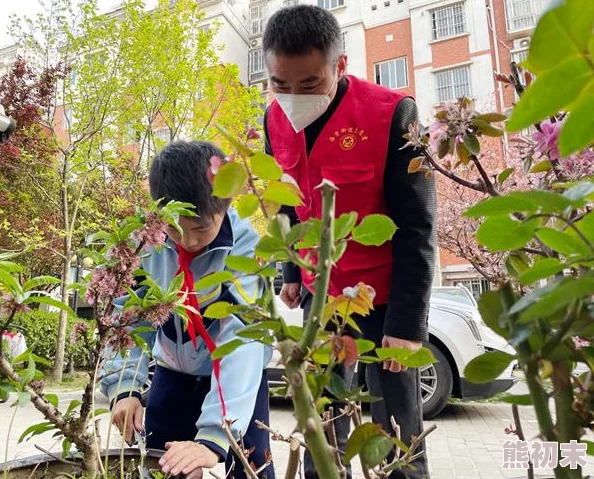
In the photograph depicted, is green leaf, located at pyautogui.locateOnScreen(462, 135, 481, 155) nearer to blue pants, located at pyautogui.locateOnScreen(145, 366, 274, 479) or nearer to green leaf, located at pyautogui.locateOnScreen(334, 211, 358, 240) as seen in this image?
green leaf, located at pyautogui.locateOnScreen(334, 211, 358, 240)

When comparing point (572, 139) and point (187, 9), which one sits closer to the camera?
point (572, 139)

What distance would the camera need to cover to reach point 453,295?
439 centimetres

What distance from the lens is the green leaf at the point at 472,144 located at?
2.52 feet

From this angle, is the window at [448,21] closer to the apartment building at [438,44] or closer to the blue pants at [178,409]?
the apartment building at [438,44]

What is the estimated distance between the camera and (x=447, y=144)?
796 mm

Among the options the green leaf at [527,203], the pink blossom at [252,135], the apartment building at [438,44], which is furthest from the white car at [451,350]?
the apartment building at [438,44]

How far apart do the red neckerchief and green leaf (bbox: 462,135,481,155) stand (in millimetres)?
597

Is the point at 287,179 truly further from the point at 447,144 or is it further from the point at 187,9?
the point at 187,9

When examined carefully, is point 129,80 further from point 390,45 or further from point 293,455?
point 390,45

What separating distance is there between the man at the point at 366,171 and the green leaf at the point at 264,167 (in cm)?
90

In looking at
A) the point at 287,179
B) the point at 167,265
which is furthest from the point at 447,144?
the point at 167,265

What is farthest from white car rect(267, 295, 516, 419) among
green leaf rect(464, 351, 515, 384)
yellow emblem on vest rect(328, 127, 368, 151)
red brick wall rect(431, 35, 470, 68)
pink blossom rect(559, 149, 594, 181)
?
red brick wall rect(431, 35, 470, 68)

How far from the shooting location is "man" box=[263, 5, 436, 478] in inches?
Result: 50.0

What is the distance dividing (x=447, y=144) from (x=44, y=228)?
1019 centimetres
